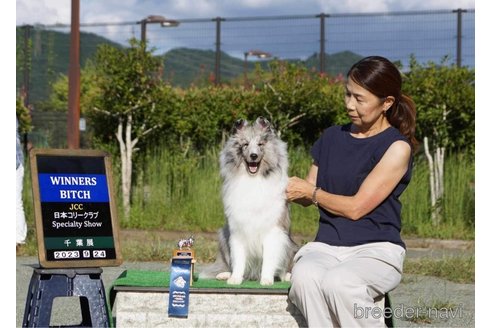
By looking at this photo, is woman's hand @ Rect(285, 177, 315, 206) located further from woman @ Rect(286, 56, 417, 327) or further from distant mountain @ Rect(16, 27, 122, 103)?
distant mountain @ Rect(16, 27, 122, 103)

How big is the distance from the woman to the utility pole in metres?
8.81

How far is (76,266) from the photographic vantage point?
14.0ft

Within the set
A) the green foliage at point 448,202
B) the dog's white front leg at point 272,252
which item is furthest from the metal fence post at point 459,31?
the dog's white front leg at point 272,252

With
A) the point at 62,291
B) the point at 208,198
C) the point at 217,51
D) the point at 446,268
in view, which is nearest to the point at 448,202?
the point at 208,198

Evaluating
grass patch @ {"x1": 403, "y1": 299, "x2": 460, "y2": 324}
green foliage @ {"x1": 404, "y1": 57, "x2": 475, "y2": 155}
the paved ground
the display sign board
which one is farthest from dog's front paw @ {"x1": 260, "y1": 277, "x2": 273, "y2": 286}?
green foliage @ {"x1": 404, "y1": 57, "x2": 475, "y2": 155}

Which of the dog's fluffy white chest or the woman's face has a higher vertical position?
the woman's face

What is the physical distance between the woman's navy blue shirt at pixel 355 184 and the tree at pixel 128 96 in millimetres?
7835

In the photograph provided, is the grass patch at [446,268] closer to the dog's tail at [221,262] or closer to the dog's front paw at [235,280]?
the dog's tail at [221,262]

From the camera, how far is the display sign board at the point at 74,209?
429cm

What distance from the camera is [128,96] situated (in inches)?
476

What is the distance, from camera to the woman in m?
4.08

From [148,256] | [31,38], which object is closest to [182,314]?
[148,256]

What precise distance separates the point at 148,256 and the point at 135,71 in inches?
154

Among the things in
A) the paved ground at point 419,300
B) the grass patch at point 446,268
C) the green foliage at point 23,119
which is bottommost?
the paved ground at point 419,300
